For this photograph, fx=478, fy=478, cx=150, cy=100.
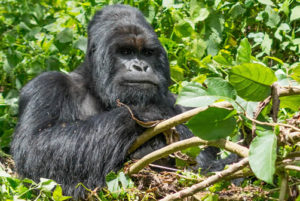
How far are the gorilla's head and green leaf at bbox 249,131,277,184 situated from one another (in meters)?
2.35

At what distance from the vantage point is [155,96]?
4.07m

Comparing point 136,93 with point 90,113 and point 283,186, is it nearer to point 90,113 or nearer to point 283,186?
point 90,113

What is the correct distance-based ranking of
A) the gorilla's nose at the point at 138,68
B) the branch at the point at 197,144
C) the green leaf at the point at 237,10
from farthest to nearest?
the green leaf at the point at 237,10, the gorilla's nose at the point at 138,68, the branch at the point at 197,144

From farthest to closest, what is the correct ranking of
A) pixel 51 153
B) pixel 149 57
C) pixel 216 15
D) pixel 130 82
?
pixel 216 15 < pixel 149 57 < pixel 130 82 < pixel 51 153

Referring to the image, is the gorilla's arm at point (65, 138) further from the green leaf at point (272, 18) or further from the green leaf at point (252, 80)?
the green leaf at point (272, 18)

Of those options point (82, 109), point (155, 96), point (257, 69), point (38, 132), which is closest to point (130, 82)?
point (155, 96)

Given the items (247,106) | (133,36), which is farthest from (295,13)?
(247,106)

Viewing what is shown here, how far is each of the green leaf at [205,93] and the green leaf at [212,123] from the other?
5 centimetres

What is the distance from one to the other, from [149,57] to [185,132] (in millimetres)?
931

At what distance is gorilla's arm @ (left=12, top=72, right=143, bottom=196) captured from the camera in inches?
135

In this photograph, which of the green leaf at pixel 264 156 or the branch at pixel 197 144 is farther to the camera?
the branch at pixel 197 144

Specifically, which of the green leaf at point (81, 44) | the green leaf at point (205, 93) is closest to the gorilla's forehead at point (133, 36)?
the green leaf at point (81, 44)

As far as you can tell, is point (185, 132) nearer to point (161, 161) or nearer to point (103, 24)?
point (161, 161)

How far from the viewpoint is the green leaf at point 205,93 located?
1.85 m
